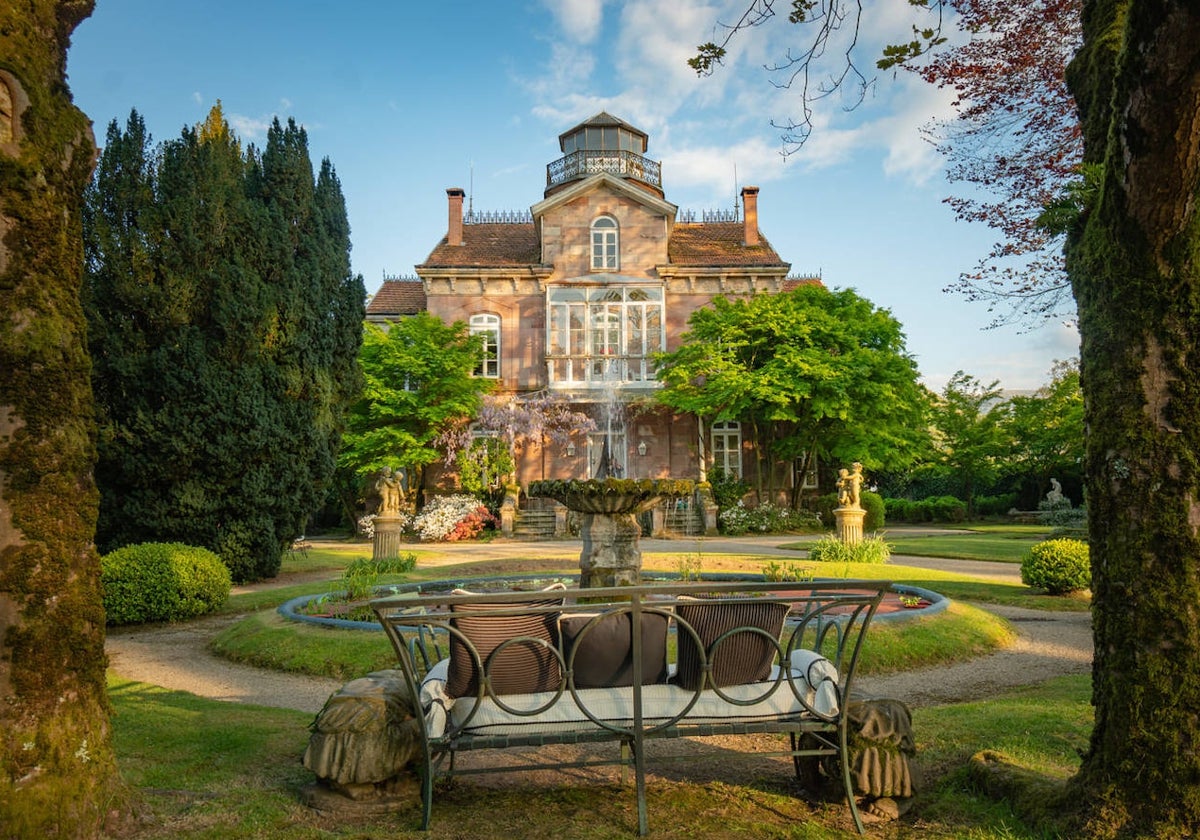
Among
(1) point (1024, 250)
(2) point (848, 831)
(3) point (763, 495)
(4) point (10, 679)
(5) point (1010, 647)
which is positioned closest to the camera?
(4) point (10, 679)

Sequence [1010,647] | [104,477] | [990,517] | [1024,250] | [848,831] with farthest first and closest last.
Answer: [990,517] < [104,477] < [1024,250] < [1010,647] < [848,831]

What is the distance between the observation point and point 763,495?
2698 centimetres

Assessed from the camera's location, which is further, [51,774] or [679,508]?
[679,508]

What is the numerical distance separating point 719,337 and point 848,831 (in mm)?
22432

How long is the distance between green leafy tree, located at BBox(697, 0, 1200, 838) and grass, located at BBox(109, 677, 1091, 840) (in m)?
0.51

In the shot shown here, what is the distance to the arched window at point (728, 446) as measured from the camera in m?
28.6

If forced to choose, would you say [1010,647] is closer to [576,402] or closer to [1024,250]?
[1024,250]

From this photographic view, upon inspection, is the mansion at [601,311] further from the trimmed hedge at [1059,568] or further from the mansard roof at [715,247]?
the trimmed hedge at [1059,568]

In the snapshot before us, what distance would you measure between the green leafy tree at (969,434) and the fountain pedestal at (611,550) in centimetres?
2924

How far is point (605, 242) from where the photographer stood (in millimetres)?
28984

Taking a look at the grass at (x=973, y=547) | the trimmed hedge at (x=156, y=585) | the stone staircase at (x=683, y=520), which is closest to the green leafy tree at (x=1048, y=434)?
the grass at (x=973, y=547)

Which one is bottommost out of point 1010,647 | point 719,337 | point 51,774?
point 1010,647

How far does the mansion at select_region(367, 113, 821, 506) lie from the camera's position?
28109 mm

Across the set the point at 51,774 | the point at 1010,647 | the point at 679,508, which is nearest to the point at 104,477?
the point at 51,774
